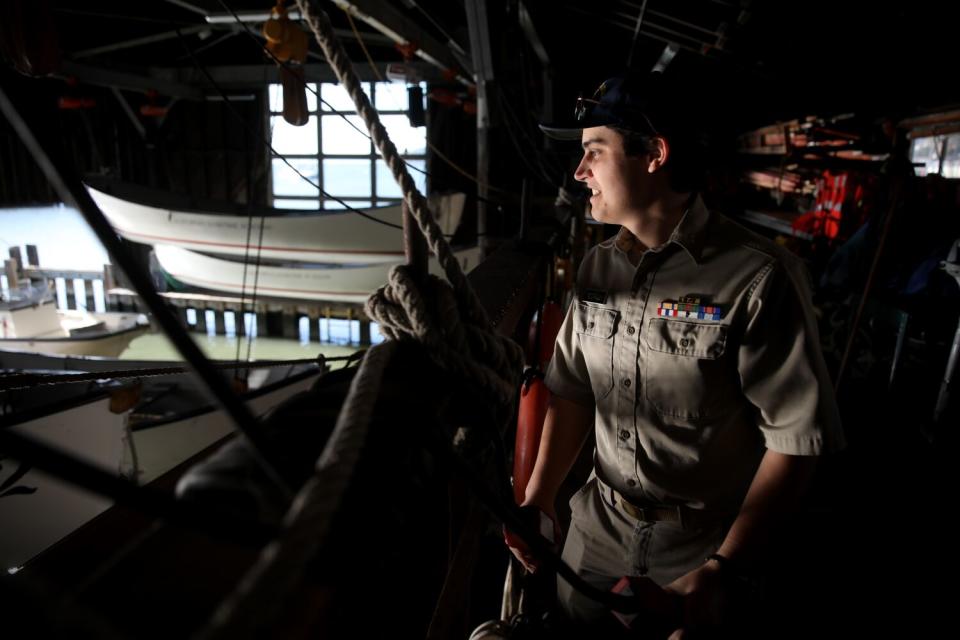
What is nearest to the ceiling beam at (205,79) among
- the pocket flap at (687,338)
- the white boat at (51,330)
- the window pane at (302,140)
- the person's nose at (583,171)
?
the window pane at (302,140)

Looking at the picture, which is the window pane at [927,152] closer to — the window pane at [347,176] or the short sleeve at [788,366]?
the short sleeve at [788,366]

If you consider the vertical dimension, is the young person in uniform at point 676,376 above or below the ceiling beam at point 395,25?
below

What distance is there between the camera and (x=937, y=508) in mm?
2268

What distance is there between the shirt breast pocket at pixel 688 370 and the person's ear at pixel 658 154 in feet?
1.06

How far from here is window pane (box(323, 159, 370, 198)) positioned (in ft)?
36.2

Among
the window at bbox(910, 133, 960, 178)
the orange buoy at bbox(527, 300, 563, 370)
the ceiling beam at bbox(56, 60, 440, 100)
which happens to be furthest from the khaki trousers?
the ceiling beam at bbox(56, 60, 440, 100)

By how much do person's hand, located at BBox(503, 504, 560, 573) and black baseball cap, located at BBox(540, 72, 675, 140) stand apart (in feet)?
2.87

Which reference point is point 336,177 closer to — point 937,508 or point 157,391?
point 157,391

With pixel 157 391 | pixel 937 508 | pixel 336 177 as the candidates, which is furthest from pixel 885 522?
pixel 336 177

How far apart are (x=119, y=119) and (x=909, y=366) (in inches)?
549

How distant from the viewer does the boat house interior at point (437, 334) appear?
1.05 feet

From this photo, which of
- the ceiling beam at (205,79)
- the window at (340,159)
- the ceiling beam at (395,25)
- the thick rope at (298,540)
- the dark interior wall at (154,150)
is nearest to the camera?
the thick rope at (298,540)

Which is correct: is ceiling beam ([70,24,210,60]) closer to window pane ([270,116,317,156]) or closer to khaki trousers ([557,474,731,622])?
window pane ([270,116,317,156])

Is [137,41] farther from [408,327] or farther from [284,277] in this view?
[408,327]
